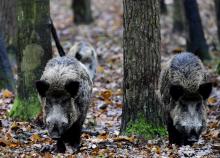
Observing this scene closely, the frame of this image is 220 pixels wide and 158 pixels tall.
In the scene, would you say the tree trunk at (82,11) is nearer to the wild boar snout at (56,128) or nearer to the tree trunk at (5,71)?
the tree trunk at (5,71)

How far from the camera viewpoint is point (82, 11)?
2661 cm

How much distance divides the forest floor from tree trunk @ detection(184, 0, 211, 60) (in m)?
0.61

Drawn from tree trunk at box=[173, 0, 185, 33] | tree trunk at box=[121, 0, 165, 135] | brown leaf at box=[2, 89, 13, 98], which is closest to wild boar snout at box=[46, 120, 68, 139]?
tree trunk at box=[121, 0, 165, 135]

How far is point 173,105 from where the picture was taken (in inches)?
413

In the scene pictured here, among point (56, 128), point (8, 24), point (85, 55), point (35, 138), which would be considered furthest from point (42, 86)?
point (8, 24)

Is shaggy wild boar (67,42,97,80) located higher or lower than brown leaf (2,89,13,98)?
higher

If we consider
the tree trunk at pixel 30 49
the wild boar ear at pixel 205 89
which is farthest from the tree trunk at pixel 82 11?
the wild boar ear at pixel 205 89

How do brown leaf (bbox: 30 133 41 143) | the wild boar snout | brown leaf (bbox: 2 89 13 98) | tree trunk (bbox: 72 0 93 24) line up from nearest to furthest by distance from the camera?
the wild boar snout, brown leaf (bbox: 30 133 41 143), brown leaf (bbox: 2 89 13 98), tree trunk (bbox: 72 0 93 24)

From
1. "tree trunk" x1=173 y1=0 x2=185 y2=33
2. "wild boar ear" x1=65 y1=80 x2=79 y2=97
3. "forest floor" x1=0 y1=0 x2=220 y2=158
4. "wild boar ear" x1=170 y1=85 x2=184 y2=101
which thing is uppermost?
"tree trunk" x1=173 y1=0 x2=185 y2=33

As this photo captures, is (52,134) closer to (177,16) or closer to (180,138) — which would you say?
(180,138)

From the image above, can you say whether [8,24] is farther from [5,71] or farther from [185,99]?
[185,99]

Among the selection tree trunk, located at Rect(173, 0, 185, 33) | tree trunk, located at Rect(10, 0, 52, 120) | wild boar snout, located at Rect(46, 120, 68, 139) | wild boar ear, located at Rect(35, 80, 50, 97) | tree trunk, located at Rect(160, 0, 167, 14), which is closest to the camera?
wild boar snout, located at Rect(46, 120, 68, 139)

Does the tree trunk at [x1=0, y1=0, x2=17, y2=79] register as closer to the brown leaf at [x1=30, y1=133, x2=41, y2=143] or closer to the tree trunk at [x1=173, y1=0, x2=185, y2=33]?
the tree trunk at [x1=173, y1=0, x2=185, y2=33]

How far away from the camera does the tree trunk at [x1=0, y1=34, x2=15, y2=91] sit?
47.8 feet
